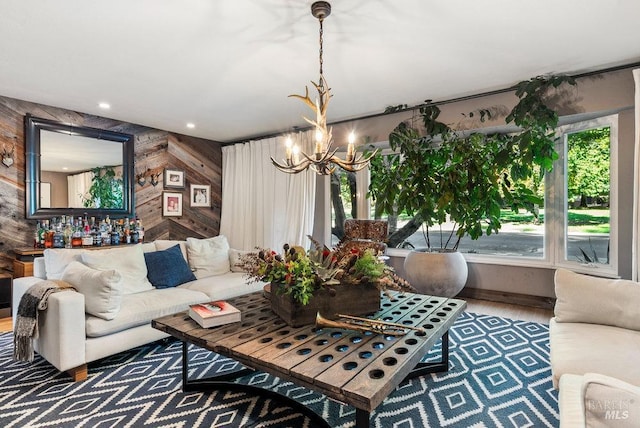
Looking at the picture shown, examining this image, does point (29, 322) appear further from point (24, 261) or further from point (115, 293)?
point (24, 261)

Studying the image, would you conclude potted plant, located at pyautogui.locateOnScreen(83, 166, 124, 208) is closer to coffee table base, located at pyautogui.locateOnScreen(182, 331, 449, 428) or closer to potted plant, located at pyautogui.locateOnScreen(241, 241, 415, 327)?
coffee table base, located at pyautogui.locateOnScreen(182, 331, 449, 428)

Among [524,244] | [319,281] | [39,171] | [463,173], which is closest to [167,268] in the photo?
[319,281]

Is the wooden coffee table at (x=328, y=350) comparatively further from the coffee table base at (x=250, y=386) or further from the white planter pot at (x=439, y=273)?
the white planter pot at (x=439, y=273)

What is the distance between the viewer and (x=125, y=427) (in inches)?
68.2

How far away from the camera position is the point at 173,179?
17.1 ft

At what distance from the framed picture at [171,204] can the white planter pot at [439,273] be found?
355cm

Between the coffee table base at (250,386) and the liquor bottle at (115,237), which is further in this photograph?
the liquor bottle at (115,237)

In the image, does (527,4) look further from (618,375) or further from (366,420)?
(366,420)

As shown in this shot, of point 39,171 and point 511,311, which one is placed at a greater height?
point 39,171

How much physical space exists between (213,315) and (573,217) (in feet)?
12.5

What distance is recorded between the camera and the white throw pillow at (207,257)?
358 centimetres

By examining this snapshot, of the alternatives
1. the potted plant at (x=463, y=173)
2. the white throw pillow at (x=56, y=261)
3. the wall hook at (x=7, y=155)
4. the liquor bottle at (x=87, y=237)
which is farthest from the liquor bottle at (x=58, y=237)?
the potted plant at (x=463, y=173)

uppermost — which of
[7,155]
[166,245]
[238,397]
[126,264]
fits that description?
[7,155]

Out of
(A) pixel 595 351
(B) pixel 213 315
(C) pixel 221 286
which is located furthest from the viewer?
(C) pixel 221 286
